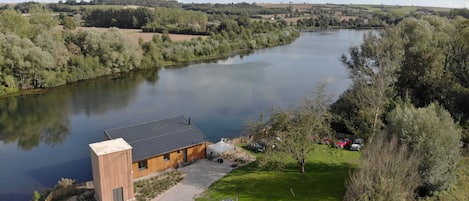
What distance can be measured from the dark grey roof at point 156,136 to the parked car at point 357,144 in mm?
10377

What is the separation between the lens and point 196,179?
22.1 meters

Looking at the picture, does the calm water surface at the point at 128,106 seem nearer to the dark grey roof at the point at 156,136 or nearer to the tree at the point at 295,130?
the dark grey roof at the point at 156,136

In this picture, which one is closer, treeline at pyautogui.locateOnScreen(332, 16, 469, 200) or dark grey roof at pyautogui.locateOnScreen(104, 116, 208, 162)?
treeline at pyautogui.locateOnScreen(332, 16, 469, 200)

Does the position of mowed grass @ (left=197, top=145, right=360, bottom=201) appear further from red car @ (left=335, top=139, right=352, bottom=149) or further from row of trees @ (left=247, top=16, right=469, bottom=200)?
red car @ (left=335, top=139, right=352, bottom=149)

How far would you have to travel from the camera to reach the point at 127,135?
23.7 meters

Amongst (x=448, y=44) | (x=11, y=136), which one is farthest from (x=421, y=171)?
(x=11, y=136)

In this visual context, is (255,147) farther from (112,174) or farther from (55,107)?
(55,107)

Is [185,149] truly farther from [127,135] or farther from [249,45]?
[249,45]

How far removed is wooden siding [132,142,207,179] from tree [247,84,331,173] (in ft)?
15.1

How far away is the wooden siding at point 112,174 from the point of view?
18891mm

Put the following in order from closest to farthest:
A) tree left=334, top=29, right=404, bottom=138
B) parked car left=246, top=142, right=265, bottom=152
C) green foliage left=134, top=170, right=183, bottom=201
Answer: green foliage left=134, top=170, right=183, bottom=201 → parked car left=246, top=142, right=265, bottom=152 → tree left=334, top=29, right=404, bottom=138

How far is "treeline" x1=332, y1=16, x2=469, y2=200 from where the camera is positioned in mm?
15516


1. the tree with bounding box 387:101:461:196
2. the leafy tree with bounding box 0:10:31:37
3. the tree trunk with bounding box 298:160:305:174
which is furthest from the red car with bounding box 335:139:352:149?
the leafy tree with bounding box 0:10:31:37

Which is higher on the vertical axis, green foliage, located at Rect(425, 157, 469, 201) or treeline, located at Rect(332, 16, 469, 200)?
treeline, located at Rect(332, 16, 469, 200)
